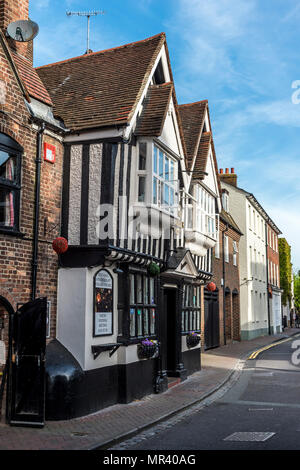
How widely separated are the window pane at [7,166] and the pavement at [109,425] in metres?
4.34

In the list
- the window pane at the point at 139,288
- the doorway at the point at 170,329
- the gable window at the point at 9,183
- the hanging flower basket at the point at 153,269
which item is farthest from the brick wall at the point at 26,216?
the doorway at the point at 170,329

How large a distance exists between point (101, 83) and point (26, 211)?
4.44m

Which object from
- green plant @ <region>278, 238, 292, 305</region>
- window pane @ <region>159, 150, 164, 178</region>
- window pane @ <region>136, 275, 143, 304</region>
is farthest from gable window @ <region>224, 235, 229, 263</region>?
green plant @ <region>278, 238, 292, 305</region>

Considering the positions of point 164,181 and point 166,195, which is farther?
point 166,195

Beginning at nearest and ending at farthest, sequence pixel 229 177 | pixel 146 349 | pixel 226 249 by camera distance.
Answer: pixel 146 349, pixel 226 249, pixel 229 177

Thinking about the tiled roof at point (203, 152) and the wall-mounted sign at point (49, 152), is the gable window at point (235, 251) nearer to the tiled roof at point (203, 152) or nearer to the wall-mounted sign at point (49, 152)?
the tiled roof at point (203, 152)

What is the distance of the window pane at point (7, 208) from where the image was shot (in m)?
9.07

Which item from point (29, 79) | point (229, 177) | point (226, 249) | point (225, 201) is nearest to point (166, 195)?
point (29, 79)

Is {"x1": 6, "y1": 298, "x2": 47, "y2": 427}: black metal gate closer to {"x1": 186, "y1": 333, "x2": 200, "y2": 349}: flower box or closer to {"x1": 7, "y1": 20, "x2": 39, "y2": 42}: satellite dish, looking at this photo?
{"x1": 7, "y1": 20, "x2": 39, "y2": 42}: satellite dish

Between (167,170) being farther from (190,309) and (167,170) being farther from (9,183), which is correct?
(190,309)

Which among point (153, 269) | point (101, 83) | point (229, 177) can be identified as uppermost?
point (229, 177)

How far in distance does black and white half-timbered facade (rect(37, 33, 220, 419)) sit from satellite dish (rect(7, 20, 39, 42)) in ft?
5.57

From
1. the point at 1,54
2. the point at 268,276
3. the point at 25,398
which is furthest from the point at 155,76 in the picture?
the point at 268,276

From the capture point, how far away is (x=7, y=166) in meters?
9.17
